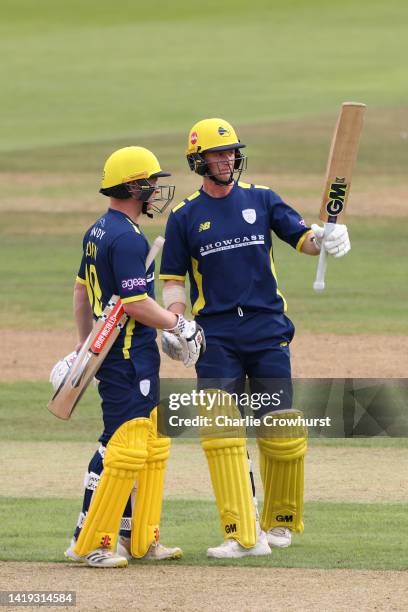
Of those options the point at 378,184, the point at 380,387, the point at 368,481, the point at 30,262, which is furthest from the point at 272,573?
the point at 378,184

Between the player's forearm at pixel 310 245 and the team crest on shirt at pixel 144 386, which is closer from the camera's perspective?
the team crest on shirt at pixel 144 386

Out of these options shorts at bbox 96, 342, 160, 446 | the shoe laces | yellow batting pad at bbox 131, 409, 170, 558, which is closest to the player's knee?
the shoe laces

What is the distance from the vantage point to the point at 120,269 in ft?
23.1

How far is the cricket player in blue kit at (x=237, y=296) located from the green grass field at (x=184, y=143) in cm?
40

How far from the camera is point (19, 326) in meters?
16.1

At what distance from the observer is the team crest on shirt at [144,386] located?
23.5 ft

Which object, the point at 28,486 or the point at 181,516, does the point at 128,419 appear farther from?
the point at 28,486

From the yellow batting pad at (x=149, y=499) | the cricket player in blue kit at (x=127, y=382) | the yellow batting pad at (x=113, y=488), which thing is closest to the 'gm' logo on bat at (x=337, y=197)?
the cricket player in blue kit at (x=127, y=382)

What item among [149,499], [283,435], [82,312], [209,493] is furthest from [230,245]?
[209,493]

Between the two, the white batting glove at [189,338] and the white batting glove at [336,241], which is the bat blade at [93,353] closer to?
the white batting glove at [189,338]

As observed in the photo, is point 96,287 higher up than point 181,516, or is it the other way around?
point 96,287

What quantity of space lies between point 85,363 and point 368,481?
2919mm

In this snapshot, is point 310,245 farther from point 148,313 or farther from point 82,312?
point 82,312

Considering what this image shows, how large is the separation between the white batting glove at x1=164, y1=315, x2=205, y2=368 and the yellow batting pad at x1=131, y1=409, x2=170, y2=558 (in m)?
0.34
